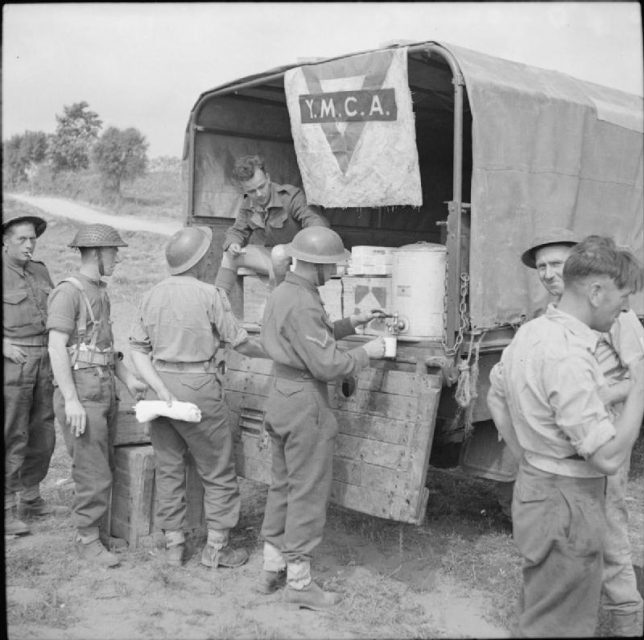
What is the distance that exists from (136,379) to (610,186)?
3491mm

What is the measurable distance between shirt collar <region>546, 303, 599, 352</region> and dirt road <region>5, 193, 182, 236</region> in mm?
19268

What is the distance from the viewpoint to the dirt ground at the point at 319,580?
13.2 ft

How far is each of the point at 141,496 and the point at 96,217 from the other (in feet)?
79.4

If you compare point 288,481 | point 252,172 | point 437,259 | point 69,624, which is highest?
point 252,172

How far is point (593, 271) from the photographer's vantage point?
8.98ft

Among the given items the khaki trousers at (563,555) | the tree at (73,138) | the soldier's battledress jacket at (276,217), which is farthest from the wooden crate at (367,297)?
the tree at (73,138)

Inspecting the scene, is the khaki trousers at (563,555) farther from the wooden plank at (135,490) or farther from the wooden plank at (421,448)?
the wooden plank at (135,490)

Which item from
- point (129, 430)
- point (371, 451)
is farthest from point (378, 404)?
point (129, 430)

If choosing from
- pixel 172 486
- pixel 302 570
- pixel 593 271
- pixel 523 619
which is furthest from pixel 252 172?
pixel 523 619

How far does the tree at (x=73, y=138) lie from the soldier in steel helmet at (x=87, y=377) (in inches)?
1603

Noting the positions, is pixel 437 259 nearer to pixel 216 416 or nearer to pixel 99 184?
pixel 216 416

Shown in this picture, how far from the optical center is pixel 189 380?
4.59 meters

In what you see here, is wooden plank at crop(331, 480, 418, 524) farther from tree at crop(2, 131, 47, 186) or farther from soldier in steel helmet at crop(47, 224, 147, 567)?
tree at crop(2, 131, 47, 186)

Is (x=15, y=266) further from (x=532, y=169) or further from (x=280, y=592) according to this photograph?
(x=532, y=169)
